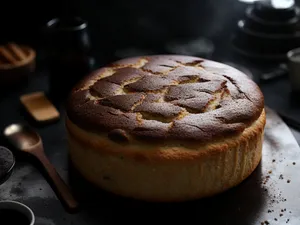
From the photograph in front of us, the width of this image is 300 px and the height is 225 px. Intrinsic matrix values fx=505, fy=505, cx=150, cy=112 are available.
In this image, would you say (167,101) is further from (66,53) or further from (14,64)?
(14,64)

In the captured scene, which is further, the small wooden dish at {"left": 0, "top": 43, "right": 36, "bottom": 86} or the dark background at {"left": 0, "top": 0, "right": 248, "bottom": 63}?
the dark background at {"left": 0, "top": 0, "right": 248, "bottom": 63}

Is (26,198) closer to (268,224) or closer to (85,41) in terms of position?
(268,224)

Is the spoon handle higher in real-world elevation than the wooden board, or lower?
higher

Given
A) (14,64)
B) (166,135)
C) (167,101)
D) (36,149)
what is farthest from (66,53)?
(166,135)

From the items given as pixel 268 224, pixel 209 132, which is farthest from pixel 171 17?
pixel 268 224

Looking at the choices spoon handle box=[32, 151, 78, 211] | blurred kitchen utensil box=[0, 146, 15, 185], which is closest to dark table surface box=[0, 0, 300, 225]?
spoon handle box=[32, 151, 78, 211]

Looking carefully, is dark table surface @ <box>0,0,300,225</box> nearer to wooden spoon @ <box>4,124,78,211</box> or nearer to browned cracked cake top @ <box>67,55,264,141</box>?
wooden spoon @ <box>4,124,78,211</box>
